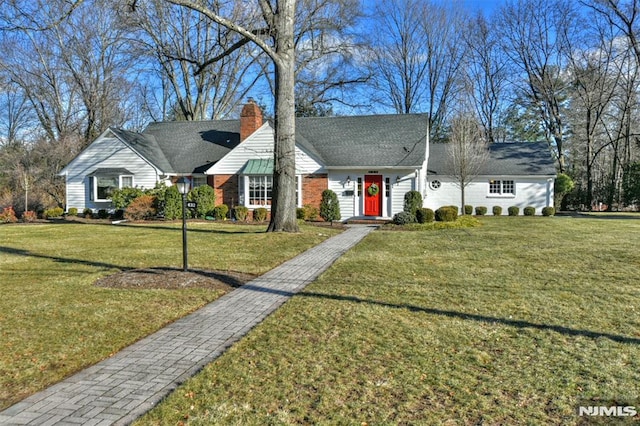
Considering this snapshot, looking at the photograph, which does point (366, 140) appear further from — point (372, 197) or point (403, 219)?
point (403, 219)

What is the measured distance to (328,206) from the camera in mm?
21406

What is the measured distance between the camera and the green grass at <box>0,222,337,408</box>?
4.73 m

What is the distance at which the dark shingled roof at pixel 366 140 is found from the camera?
22453mm

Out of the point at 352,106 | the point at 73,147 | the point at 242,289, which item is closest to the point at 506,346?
the point at 242,289

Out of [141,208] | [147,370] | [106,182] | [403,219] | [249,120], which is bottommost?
[147,370]

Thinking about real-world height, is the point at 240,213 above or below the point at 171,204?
below

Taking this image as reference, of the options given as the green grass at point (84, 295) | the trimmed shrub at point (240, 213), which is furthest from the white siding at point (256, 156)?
the green grass at point (84, 295)


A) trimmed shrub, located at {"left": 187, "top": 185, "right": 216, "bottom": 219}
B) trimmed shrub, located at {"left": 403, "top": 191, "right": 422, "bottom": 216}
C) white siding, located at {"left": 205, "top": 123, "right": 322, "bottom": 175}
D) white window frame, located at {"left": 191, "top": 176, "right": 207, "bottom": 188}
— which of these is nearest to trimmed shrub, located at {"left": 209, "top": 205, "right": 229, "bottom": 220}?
trimmed shrub, located at {"left": 187, "top": 185, "right": 216, "bottom": 219}

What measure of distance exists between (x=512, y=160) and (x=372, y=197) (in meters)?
13.0

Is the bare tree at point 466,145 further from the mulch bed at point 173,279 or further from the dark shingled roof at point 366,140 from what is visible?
the mulch bed at point 173,279

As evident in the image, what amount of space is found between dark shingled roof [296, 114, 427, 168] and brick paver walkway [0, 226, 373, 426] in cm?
1560

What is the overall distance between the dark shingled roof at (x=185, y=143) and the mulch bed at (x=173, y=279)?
55.1 feet

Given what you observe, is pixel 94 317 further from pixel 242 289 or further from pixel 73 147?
pixel 73 147

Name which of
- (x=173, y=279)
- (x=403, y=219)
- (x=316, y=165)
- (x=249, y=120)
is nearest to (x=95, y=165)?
(x=249, y=120)
